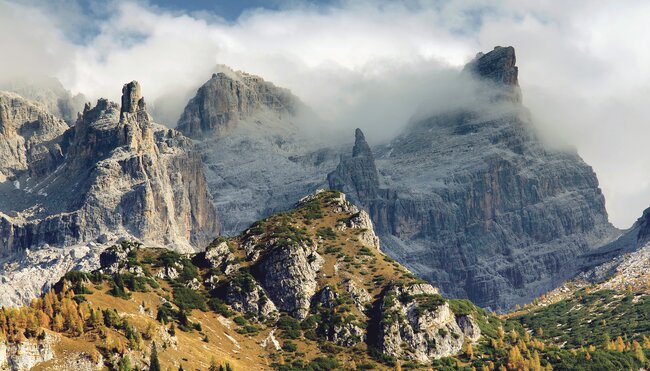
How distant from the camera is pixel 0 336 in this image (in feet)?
655

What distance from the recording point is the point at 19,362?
199 metres

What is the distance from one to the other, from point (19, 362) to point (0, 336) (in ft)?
20.6
